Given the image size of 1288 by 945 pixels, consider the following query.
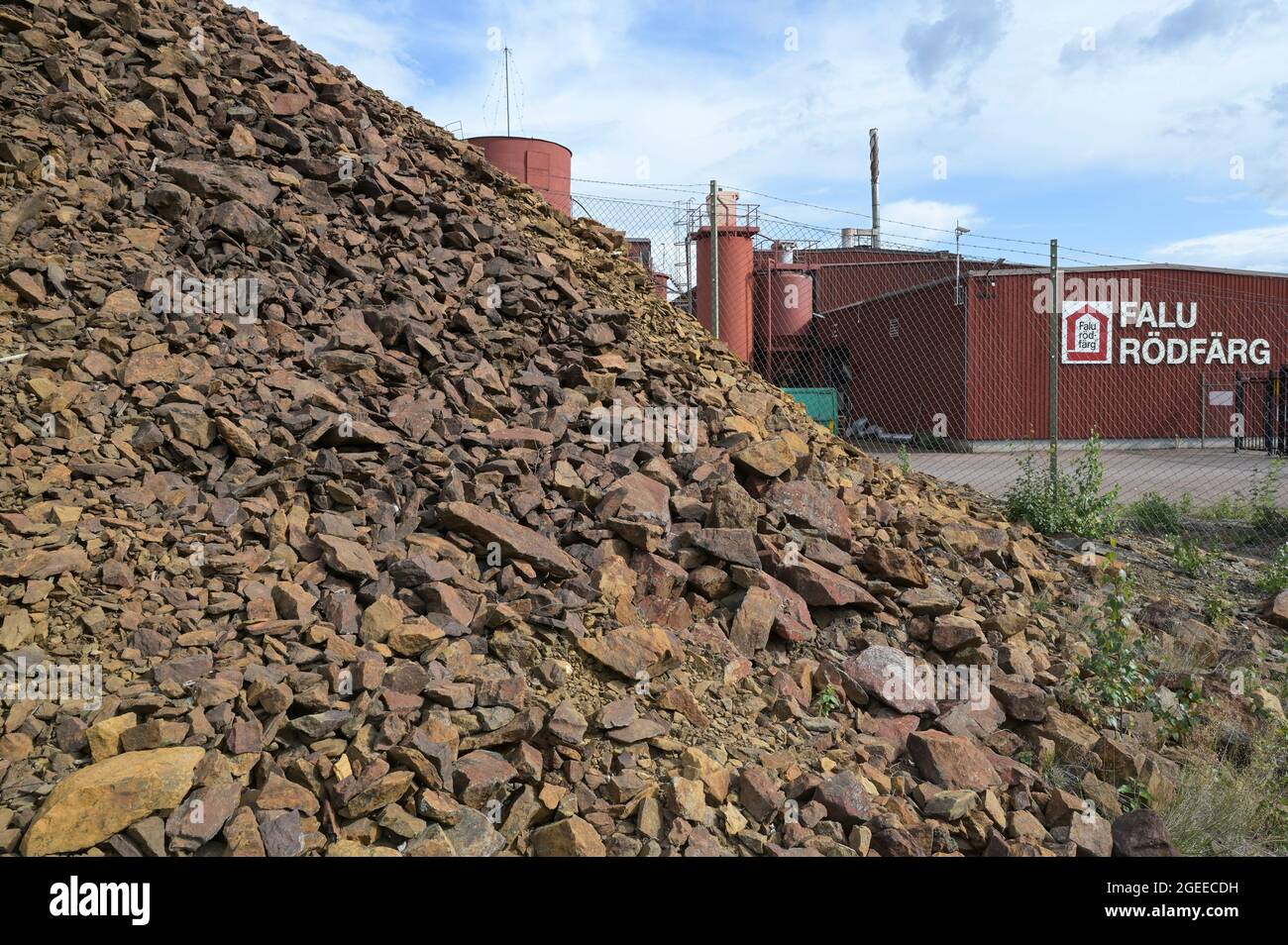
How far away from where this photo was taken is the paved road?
479 inches

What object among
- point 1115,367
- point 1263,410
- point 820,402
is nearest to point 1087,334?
point 1115,367

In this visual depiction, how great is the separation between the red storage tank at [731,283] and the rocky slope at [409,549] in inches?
287

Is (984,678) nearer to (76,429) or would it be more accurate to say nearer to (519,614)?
(519,614)

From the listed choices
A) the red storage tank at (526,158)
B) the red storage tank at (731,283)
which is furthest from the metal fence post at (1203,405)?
the red storage tank at (526,158)

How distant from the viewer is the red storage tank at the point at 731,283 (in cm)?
1523

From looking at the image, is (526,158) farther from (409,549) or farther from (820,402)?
(409,549)

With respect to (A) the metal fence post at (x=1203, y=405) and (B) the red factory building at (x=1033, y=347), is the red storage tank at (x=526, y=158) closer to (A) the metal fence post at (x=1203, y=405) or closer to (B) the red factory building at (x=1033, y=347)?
(B) the red factory building at (x=1033, y=347)

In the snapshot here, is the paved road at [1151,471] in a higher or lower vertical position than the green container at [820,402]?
lower

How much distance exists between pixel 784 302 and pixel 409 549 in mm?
16708

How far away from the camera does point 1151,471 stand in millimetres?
14664

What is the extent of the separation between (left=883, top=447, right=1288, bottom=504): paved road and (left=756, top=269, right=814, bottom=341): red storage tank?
16.4 feet

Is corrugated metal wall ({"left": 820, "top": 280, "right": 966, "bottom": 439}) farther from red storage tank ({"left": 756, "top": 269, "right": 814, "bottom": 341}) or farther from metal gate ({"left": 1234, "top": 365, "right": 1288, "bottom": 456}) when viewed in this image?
metal gate ({"left": 1234, "top": 365, "right": 1288, "bottom": 456})
